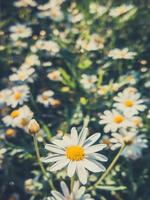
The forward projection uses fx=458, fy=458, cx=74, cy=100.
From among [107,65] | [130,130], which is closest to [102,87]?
[107,65]

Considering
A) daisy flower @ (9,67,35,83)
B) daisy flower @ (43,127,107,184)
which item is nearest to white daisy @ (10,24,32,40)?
daisy flower @ (9,67,35,83)

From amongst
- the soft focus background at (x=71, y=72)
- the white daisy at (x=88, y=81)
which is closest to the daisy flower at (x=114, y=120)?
the soft focus background at (x=71, y=72)

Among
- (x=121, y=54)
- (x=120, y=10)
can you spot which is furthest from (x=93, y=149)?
(x=120, y=10)

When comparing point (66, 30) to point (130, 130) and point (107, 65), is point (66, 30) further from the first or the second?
point (130, 130)

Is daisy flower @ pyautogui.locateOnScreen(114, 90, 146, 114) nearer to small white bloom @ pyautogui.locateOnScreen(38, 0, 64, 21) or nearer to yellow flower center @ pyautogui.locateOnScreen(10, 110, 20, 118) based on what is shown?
yellow flower center @ pyautogui.locateOnScreen(10, 110, 20, 118)

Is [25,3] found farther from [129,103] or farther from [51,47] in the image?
[129,103]

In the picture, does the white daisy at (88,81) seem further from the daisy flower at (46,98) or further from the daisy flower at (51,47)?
the daisy flower at (51,47)

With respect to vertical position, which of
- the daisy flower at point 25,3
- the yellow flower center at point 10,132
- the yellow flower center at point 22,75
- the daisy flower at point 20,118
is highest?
the daisy flower at point 25,3
